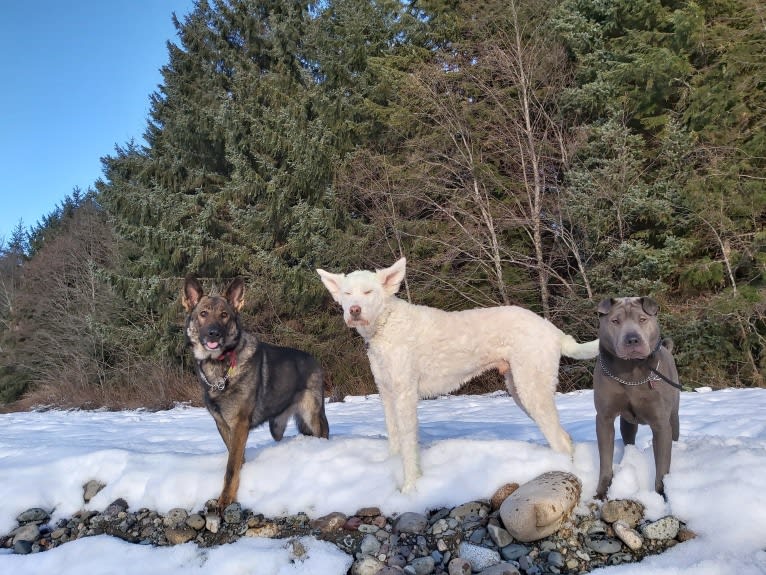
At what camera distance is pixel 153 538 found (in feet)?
14.9

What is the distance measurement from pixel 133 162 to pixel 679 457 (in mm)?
23769

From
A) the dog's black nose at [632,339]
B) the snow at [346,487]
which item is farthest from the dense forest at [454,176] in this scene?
the dog's black nose at [632,339]

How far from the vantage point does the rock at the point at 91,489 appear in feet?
Answer: 16.9

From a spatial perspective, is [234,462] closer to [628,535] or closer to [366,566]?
[366,566]

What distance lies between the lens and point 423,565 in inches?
147

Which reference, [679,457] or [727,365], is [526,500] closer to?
[679,457]

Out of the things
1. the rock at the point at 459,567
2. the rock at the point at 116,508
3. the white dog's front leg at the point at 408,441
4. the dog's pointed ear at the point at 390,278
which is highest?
the dog's pointed ear at the point at 390,278

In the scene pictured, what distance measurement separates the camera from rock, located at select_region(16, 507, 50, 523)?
4.89m

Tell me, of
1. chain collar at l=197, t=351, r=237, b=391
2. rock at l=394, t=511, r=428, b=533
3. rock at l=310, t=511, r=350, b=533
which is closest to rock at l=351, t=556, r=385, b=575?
rock at l=394, t=511, r=428, b=533

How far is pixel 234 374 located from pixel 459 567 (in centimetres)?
270

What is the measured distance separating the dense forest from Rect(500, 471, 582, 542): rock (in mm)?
10614

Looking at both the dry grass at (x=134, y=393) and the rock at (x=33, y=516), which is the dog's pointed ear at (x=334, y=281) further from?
the dry grass at (x=134, y=393)

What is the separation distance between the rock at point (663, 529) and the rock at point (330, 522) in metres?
2.22

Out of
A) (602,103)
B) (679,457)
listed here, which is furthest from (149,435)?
(602,103)
